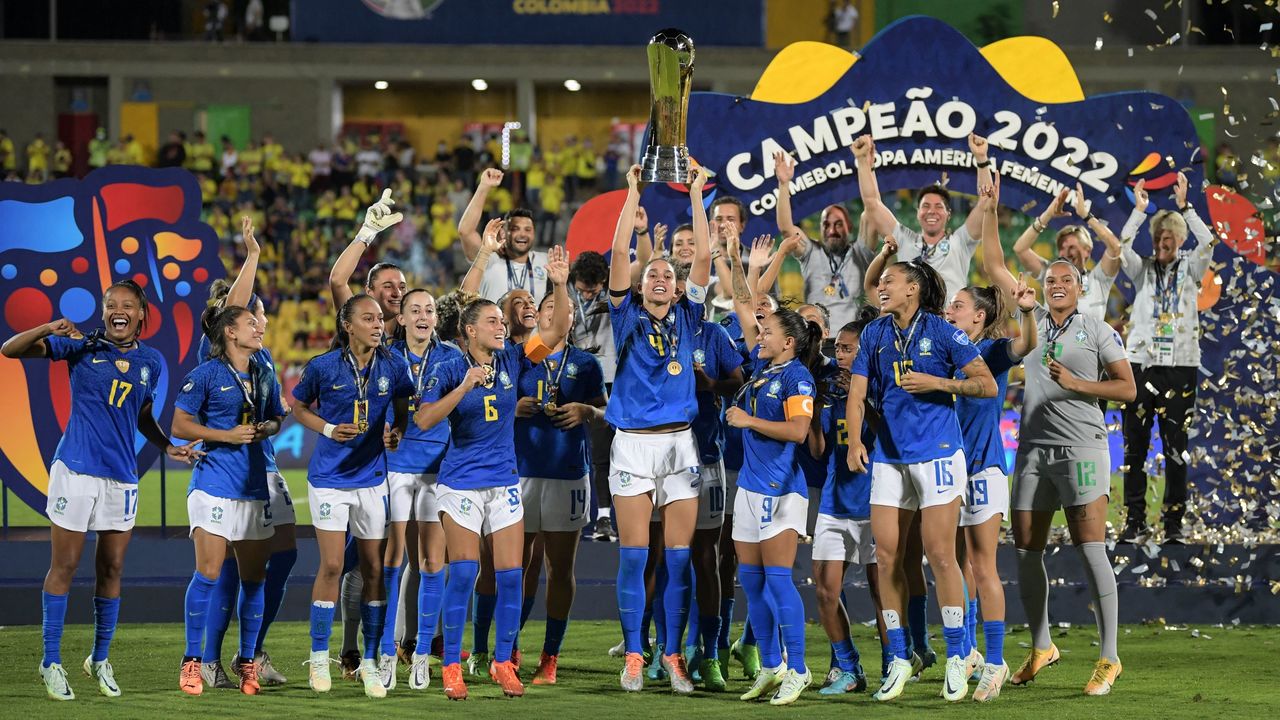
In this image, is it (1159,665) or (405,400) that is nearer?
(405,400)

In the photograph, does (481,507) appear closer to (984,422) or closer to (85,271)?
(984,422)

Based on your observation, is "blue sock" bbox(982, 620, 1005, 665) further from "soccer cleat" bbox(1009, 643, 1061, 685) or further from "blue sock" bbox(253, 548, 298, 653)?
"blue sock" bbox(253, 548, 298, 653)

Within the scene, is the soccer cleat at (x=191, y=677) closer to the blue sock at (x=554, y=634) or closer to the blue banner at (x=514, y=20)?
the blue sock at (x=554, y=634)

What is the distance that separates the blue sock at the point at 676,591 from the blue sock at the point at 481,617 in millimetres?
843

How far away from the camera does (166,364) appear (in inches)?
364

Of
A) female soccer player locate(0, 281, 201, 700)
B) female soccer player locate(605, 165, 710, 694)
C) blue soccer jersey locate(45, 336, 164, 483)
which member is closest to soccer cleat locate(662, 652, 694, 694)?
female soccer player locate(605, 165, 710, 694)

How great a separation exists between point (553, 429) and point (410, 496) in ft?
2.31

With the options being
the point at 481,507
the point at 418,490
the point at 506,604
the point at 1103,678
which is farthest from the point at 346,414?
the point at 1103,678

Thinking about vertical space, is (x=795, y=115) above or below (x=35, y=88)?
below

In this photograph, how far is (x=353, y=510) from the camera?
646cm

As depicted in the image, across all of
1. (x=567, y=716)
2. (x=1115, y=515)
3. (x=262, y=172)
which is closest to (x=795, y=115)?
(x=1115, y=515)

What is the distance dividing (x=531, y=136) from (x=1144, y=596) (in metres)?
19.6

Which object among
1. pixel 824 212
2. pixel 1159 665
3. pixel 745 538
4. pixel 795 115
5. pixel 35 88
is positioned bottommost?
pixel 1159 665

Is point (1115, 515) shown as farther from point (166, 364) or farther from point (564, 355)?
point (166, 364)
